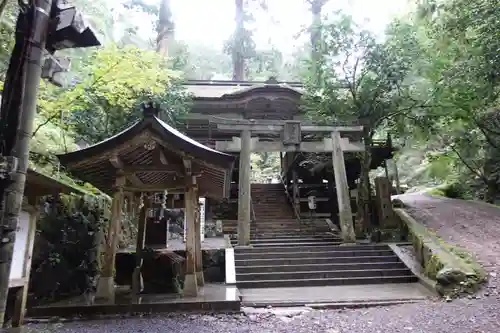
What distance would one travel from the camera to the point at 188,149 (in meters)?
5.66

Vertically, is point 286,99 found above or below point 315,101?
above

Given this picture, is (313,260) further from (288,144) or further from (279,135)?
(279,135)

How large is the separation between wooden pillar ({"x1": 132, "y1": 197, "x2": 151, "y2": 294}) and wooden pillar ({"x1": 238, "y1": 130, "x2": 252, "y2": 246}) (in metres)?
3.03

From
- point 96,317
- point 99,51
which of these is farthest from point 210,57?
point 96,317

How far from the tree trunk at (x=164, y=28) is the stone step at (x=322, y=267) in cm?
1377

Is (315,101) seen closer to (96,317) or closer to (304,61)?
(304,61)

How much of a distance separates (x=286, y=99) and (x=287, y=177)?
366 centimetres

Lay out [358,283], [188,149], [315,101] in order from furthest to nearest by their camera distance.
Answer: [315,101], [358,283], [188,149]

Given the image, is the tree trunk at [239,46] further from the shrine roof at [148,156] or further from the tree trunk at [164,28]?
the shrine roof at [148,156]

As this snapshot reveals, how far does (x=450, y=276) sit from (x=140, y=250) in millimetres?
5704

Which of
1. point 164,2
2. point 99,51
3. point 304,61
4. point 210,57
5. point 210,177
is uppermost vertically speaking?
Result: point 210,57

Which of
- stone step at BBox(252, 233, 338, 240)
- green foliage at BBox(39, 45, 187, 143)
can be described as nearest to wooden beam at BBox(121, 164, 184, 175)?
green foliage at BBox(39, 45, 187, 143)

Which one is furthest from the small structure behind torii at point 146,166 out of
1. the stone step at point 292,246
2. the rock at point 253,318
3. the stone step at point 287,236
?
the stone step at point 287,236

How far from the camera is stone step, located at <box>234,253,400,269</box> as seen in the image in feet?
27.9
